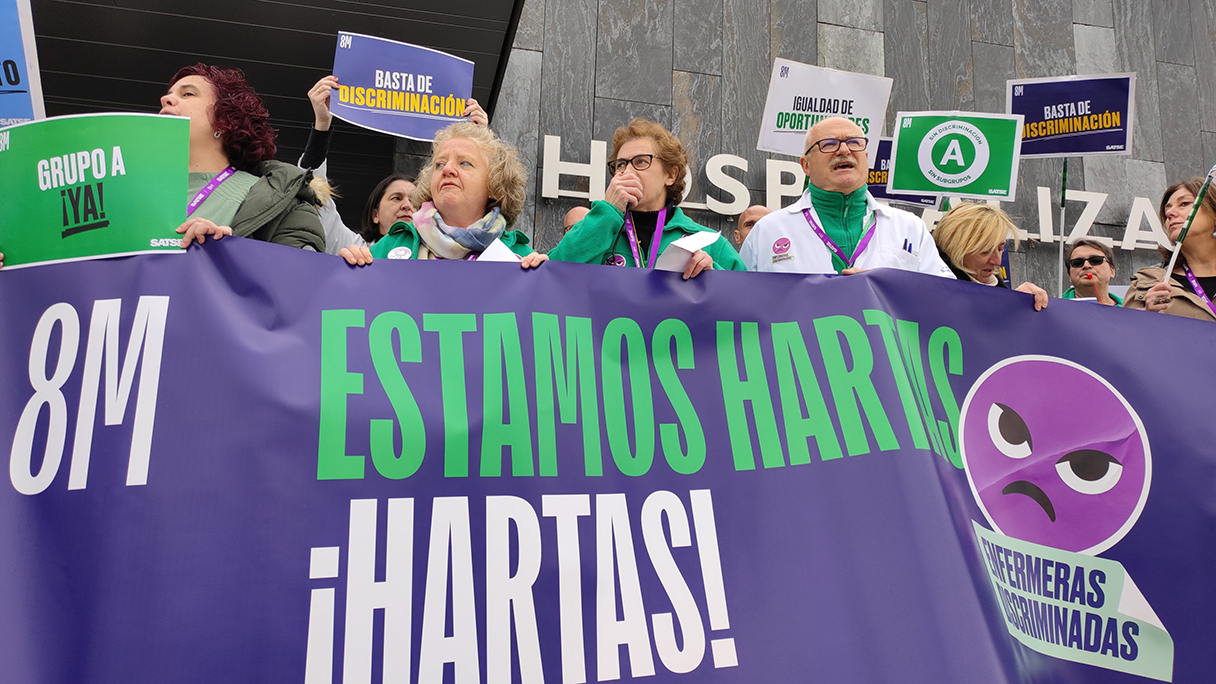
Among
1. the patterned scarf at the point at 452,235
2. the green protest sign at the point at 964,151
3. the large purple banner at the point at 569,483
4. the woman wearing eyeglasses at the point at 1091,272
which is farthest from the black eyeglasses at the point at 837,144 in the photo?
the woman wearing eyeglasses at the point at 1091,272

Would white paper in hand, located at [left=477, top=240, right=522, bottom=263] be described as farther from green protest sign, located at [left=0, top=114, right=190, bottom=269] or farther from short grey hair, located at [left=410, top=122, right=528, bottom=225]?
green protest sign, located at [left=0, top=114, right=190, bottom=269]

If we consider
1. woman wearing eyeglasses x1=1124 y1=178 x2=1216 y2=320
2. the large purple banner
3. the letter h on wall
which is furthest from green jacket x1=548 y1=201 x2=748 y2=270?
the letter h on wall

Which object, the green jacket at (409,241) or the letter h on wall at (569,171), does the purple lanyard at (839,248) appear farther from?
the letter h on wall at (569,171)

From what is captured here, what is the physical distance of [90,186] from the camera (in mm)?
2230

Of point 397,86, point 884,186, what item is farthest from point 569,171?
point 397,86

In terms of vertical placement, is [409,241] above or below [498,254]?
above

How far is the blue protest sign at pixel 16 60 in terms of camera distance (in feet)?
9.20

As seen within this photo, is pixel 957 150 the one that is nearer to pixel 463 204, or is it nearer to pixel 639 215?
pixel 639 215

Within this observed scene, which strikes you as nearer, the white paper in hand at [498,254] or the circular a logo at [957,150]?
the white paper in hand at [498,254]

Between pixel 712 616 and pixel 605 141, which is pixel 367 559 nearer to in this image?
pixel 712 616

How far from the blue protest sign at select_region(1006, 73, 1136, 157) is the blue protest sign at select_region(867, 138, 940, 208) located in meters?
0.61

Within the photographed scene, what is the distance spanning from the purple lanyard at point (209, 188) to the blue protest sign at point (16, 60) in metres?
0.63

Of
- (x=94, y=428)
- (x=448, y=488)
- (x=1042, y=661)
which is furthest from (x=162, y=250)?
(x=1042, y=661)

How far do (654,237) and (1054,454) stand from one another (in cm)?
139
